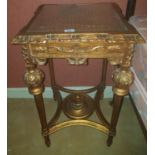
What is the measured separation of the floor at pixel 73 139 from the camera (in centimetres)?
111

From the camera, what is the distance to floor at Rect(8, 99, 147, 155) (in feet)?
3.63

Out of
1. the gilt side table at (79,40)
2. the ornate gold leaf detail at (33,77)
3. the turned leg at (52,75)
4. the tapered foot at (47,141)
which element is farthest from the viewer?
the turned leg at (52,75)

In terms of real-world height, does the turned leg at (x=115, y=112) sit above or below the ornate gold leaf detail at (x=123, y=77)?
below

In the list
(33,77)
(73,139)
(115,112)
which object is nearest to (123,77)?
(115,112)

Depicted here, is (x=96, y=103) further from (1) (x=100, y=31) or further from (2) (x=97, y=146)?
(1) (x=100, y=31)

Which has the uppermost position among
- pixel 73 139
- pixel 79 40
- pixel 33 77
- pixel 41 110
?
pixel 79 40

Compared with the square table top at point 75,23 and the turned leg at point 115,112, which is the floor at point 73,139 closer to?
the turned leg at point 115,112

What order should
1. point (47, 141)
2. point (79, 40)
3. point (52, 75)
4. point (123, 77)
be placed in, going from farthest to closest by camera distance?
point (52, 75) → point (47, 141) → point (123, 77) → point (79, 40)

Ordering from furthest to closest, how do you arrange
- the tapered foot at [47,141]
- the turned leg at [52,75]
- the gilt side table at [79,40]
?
the turned leg at [52,75]
the tapered foot at [47,141]
the gilt side table at [79,40]

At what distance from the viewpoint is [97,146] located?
1.13 meters

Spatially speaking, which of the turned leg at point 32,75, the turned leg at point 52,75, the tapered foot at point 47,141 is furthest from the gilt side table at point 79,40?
the turned leg at point 52,75

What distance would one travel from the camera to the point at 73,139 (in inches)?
46.3

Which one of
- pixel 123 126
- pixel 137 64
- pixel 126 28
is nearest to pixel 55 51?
pixel 126 28

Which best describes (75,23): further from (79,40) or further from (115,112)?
(115,112)
